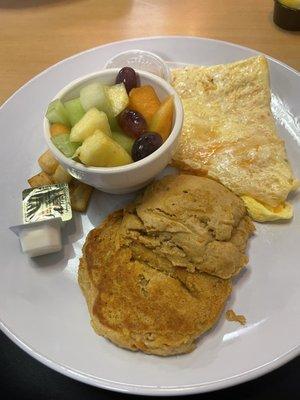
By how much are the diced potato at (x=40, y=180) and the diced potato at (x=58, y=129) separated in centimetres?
25

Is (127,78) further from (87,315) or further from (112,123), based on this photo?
(87,315)

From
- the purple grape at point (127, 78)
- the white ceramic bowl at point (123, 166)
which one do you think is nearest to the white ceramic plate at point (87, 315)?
the white ceramic bowl at point (123, 166)

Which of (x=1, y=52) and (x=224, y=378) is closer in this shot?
(x=224, y=378)

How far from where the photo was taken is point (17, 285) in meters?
1.42

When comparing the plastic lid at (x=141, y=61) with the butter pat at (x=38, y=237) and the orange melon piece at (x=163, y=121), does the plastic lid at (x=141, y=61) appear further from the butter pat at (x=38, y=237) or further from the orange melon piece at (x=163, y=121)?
the butter pat at (x=38, y=237)

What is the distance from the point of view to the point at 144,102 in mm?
1493

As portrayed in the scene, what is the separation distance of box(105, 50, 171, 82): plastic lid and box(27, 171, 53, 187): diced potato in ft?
2.07

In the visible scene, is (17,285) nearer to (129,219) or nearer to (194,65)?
(129,219)

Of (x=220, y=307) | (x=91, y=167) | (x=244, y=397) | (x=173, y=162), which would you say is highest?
(x=91, y=167)

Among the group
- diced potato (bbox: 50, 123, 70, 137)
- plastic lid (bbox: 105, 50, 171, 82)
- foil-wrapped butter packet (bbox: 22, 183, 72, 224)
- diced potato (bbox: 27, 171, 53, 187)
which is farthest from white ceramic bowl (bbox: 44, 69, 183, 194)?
plastic lid (bbox: 105, 50, 171, 82)

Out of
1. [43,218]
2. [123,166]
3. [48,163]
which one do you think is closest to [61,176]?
[48,163]

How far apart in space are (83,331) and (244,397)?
1.81 feet

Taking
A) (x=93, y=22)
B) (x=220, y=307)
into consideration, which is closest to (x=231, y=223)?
(x=220, y=307)

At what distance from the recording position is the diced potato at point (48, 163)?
163cm
